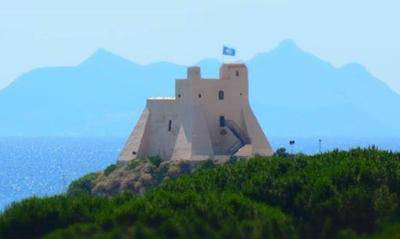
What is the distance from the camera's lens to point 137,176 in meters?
85.2

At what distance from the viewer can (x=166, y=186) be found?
59812 mm

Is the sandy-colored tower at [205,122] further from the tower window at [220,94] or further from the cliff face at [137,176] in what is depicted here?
the cliff face at [137,176]

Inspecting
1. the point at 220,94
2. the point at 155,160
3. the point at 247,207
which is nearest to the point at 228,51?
the point at 220,94

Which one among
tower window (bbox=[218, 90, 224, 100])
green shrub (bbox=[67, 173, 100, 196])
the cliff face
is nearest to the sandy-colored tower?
tower window (bbox=[218, 90, 224, 100])

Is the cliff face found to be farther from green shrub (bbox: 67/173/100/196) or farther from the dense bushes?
the dense bushes

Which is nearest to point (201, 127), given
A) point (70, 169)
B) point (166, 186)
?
point (166, 186)

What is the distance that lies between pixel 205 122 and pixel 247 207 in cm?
3890

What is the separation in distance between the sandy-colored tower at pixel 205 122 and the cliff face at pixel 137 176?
1.54m

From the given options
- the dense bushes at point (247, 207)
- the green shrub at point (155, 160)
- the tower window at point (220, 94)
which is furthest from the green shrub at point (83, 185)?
the dense bushes at point (247, 207)

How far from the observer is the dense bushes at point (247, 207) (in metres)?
41.9

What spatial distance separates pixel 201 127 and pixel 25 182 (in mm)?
91911

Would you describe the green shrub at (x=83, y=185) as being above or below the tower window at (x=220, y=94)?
below

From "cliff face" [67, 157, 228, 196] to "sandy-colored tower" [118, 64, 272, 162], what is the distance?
1.54 metres

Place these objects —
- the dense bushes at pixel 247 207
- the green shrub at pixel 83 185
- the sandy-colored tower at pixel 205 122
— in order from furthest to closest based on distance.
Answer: the sandy-colored tower at pixel 205 122 → the green shrub at pixel 83 185 → the dense bushes at pixel 247 207
